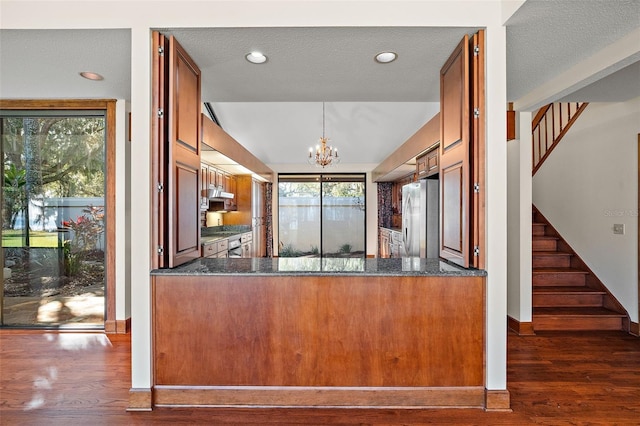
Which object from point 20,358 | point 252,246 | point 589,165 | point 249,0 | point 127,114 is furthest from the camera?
point 252,246

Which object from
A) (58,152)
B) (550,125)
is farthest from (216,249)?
(550,125)

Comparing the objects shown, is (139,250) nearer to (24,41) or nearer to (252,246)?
(24,41)

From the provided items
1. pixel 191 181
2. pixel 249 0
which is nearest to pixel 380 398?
pixel 191 181

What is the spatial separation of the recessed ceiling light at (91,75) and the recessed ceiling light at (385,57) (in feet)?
7.39

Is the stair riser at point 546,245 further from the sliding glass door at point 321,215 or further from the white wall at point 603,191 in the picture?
the sliding glass door at point 321,215

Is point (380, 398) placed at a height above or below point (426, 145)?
below

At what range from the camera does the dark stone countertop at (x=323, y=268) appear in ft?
6.84

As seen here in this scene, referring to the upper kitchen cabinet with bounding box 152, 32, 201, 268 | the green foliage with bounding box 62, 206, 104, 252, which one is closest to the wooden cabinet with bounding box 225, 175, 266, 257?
the green foliage with bounding box 62, 206, 104, 252

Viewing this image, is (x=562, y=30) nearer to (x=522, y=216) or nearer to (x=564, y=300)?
(x=522, y=216)

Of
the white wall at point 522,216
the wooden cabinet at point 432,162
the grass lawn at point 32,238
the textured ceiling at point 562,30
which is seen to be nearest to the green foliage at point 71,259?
the grass lawn at point 32,238

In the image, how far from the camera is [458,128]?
7.27 ft

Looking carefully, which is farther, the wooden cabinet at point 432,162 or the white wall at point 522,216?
the wooden cabinet at point 432,162

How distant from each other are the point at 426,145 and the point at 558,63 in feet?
5.11

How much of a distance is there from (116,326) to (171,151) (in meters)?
2.33
